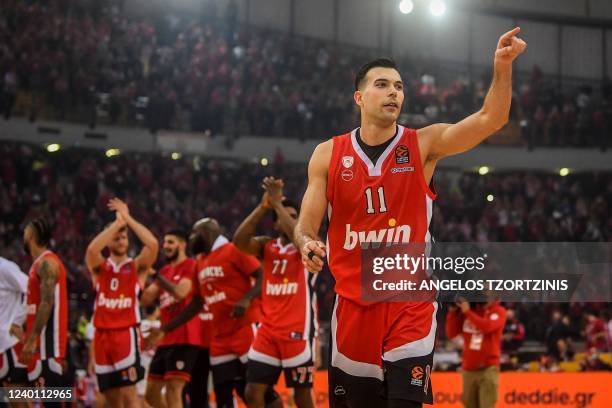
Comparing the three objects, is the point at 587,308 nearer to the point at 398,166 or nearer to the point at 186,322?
the point at 186,322

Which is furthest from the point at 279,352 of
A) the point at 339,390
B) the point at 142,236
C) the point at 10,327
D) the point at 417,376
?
the point at 417,376

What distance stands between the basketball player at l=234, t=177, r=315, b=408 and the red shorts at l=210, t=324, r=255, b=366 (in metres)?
0.72

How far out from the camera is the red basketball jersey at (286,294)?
30.2 feet

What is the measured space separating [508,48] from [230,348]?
5818 mm

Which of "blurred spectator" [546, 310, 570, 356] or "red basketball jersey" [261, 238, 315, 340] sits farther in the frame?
"blurred spectator" [546, 310, 570, 356]

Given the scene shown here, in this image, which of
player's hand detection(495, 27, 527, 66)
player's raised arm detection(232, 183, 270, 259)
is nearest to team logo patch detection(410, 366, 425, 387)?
player's hand detection(495, 27, 527, 66)

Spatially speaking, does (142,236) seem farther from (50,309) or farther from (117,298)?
(50,309)

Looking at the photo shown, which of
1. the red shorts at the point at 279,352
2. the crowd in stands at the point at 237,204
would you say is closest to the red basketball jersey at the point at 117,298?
the red shorts at the point at 279,352

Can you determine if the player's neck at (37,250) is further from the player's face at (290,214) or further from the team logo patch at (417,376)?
the team logo patch at (417,376)

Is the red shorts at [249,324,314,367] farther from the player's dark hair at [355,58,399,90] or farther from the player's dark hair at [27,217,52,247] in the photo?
the player's dark hair at [355,58,399,90]

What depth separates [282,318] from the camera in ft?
30.2

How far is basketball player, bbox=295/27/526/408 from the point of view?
210 inches

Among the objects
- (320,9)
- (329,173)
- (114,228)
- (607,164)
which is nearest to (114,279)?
(114,228)

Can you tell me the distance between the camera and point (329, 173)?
19.0 feet
